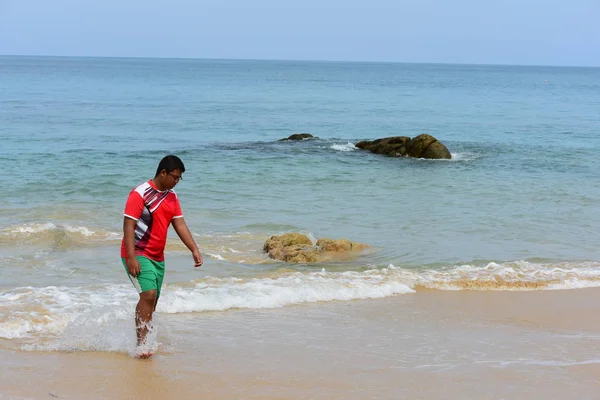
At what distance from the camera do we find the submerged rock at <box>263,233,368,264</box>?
10.2m

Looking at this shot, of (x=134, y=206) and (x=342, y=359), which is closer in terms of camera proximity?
(x=134, y=206)

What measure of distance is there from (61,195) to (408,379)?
1128cm

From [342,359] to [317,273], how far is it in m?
3.46

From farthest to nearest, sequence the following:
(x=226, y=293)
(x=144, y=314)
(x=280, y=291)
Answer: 1. (x=280, y=291)
2. (x=226, y=293)
3. (x=144, y=314)

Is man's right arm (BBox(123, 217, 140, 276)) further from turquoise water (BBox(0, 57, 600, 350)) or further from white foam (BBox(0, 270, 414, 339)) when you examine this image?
turquoise water (BBox(0, 57, 600, 350))

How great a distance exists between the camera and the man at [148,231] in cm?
559

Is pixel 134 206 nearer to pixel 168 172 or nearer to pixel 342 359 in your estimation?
pixel 168 172

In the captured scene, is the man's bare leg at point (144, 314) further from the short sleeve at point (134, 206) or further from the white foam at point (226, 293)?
the short sleeve at point (134, 206)

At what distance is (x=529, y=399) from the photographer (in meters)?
5.09

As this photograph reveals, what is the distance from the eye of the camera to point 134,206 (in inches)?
220

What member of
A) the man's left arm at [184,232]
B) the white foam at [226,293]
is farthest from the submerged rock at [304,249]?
the man's left arm at [184,232]

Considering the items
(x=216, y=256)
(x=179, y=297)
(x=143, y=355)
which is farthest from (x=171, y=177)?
(x=216, y=256)

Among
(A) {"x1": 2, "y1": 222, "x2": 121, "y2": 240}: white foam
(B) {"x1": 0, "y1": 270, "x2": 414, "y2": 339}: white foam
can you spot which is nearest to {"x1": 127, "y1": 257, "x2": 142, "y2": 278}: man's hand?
(B) {"x1": 0, "y1": 270, "x2": 414, "y2": 339}: white foam

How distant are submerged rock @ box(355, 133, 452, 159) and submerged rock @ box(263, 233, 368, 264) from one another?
12224 millimetres
